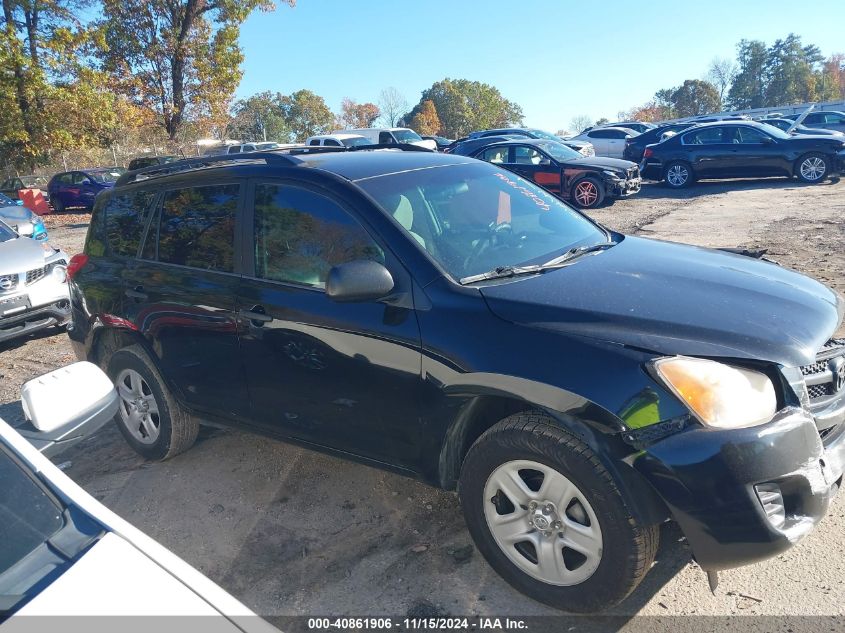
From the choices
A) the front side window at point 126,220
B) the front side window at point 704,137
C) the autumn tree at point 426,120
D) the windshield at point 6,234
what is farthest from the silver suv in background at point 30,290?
the autumn tree at point 426,120

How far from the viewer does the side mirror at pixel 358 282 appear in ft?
9.26

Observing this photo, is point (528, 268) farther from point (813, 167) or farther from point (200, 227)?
point (813, 167)

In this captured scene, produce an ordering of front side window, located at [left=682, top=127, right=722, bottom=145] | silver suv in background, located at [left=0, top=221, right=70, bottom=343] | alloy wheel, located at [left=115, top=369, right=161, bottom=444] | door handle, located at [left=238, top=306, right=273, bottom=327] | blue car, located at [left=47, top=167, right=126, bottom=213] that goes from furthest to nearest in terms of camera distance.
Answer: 1. blue car, located at [left=47, top=167, right=126, bottom=213]
2. front side window, located at [left=682, top=127, right=722, bottom=145]
3. silver suv in background, located at [left=0, top=221, right=70, bottom=343]
4. alloy wheel, located at [left=115, top=369, right=161, bottom=444]
5. door handle, located at [left=238, top=306, right=273, bottom=327]

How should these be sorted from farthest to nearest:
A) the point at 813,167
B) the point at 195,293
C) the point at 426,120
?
the point at 426,120
the point at 813,167
the point at 195,293

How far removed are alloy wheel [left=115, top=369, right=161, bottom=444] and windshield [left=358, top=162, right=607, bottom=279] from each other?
6.72 feet

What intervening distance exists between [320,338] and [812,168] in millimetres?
16720

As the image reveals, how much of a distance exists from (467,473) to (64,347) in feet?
19.4

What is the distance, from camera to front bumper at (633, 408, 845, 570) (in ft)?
7.40

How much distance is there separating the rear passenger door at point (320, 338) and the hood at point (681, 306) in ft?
1.79

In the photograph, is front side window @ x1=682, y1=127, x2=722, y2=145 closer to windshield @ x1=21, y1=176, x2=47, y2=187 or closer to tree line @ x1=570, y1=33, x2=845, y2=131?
windshield @ x1=21, y1=176, x2=47, y2=187

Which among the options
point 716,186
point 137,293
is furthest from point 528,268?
point 716,186

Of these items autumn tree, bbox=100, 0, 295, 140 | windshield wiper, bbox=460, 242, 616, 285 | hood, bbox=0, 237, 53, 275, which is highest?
autumn tree, bbox=100, 0, 295, 140

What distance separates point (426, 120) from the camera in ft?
252

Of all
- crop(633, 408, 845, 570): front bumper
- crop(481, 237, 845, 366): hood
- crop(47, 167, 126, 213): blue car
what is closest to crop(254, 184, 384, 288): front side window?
crop(481, 237, 845, 366): hood
